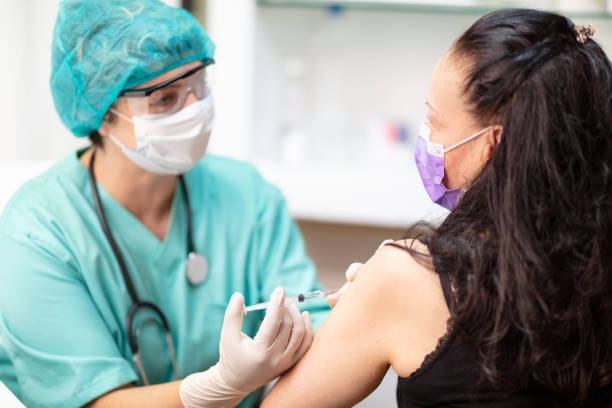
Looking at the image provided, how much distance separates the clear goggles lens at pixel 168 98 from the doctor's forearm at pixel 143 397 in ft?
1.90

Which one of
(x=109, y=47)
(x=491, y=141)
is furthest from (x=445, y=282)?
(x=109, y=47)

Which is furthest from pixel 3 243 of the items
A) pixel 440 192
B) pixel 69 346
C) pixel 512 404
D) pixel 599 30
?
pixel 599 30

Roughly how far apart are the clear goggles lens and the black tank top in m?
0.76

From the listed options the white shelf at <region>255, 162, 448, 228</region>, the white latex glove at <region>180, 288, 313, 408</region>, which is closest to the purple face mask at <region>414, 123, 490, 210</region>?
the white latex glove at <region>180, 288, 313, 408</region>

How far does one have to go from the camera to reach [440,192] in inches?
40.7

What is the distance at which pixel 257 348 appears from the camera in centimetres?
100

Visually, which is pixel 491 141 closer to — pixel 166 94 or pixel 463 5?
pixel 166 94

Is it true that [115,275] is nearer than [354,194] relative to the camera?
Yes

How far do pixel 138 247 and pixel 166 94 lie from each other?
0.35m

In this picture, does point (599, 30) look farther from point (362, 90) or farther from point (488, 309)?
point (488, 309)

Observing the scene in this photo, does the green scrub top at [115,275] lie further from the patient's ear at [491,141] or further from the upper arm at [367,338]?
the patient's ear at [491,141]

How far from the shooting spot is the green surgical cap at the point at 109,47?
1.27 metres

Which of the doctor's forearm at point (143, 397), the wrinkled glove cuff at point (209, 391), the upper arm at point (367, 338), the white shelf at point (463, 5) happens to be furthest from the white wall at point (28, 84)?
the upper arm at point (367, 338)

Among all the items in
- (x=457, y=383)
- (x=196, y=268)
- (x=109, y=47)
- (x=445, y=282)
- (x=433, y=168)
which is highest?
(x=109, y=47)
